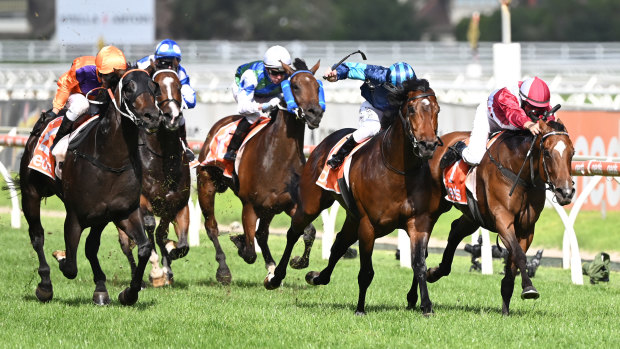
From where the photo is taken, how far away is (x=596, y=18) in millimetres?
62375

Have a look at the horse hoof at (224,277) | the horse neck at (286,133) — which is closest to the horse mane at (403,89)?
the horse neck at (286,133)

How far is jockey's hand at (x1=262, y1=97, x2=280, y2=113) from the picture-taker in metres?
10.2

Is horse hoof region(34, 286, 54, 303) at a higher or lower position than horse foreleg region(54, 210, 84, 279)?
lower

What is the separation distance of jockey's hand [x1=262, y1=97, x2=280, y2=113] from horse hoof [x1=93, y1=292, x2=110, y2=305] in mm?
2385

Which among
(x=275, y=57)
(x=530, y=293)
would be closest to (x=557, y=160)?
(x=530, y=293)

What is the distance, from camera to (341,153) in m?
9.12

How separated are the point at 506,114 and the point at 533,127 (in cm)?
36

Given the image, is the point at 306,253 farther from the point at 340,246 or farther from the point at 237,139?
the point at 237,139

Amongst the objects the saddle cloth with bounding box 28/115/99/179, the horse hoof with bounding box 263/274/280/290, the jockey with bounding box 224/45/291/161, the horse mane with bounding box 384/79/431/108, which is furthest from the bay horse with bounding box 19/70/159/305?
the jockey with bounding box 224/45/291/161

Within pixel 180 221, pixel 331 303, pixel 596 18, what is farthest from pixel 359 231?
pixel 596 18

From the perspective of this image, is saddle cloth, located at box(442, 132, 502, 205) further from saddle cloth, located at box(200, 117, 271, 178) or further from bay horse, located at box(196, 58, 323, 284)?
saddle cloth, located at box(200, 117, 271, 178)

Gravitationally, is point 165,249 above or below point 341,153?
below

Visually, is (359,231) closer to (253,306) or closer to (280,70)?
(253,306)

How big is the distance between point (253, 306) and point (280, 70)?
2.55 meters
